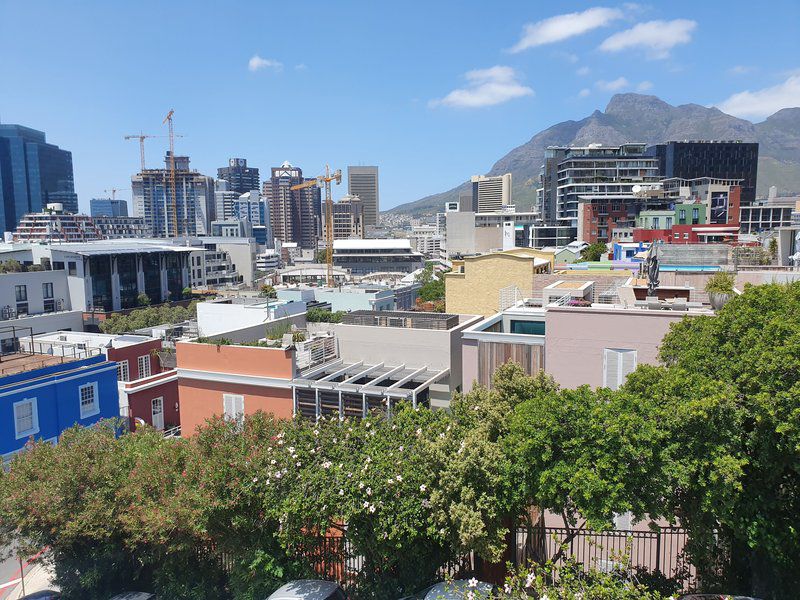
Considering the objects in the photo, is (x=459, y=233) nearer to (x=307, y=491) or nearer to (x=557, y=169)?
(x=557, y=169)

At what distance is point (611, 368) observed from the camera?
1623 cm

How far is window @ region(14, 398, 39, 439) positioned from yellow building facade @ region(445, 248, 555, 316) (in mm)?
21076

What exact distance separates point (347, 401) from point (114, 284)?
258 feet

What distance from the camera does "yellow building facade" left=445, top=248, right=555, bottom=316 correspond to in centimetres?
3131

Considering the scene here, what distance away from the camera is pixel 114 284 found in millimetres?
87250

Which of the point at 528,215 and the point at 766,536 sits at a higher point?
the point at 528,215

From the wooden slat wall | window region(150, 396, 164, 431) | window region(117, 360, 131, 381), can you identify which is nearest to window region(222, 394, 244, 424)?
window region(150, 396, 164, 431)

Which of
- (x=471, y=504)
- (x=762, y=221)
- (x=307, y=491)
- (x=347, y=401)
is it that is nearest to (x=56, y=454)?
(x=307, y=491)

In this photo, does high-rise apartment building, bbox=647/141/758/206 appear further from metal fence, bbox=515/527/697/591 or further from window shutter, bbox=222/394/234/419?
metal fence, bbox=515/527/697/591

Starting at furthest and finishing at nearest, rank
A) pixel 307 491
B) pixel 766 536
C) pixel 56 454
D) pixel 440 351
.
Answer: pixel 440 351 < pixel 56 454 < pixel 307 491 < pixel 766 536

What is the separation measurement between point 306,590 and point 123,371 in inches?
846

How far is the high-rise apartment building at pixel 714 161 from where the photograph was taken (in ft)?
567

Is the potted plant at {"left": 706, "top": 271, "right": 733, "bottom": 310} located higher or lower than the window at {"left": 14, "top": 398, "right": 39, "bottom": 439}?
higher

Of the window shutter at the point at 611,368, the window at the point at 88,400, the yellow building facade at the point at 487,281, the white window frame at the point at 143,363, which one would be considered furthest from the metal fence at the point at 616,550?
the white window frame at the point at 143,363
